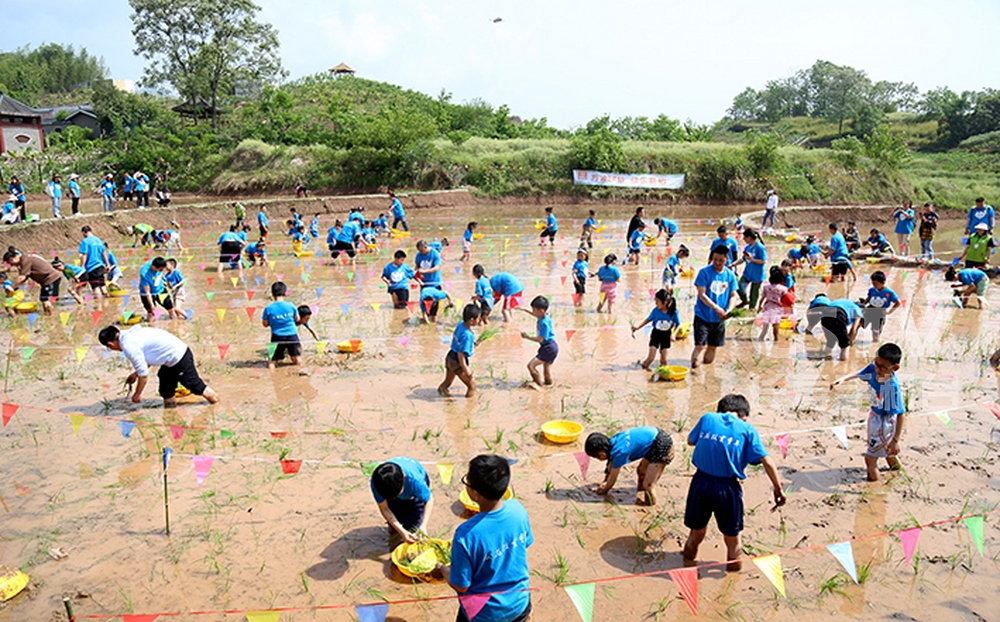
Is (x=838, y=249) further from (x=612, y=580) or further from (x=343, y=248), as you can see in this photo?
(x=612, y=580)

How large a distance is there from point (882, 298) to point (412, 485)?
8924 mm

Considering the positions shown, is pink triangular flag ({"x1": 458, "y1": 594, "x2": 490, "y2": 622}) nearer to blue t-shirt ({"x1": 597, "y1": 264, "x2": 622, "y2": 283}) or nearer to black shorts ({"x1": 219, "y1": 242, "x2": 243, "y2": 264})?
blue t-shirt ({"x1": 597, "y1": 264, "x2": 622, "y2": 283})

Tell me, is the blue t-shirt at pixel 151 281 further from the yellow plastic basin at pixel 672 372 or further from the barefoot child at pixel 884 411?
the barefoot child at pixel 884 411

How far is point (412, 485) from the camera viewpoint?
524 cm

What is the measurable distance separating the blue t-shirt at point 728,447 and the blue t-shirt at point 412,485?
2.13 metres

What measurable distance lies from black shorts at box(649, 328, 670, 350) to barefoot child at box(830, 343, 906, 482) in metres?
3.12

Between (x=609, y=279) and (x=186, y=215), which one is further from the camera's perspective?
(x=186, y=215)

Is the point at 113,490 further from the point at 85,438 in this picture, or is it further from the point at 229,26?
the point at 229,26

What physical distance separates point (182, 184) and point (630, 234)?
32948 mm

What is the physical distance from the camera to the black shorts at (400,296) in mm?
13203

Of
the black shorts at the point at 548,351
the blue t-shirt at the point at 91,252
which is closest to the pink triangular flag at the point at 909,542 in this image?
the black shorts at the point at 548,351

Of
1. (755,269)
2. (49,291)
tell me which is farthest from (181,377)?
(755,269)

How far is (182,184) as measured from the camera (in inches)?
1610

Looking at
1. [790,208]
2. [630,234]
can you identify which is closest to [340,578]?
[630,234]
